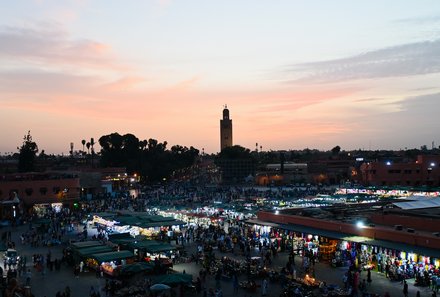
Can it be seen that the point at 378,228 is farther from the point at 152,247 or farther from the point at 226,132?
the point at 226,132

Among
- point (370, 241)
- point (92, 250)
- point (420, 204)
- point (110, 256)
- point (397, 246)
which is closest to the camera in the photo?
point (397, 246)

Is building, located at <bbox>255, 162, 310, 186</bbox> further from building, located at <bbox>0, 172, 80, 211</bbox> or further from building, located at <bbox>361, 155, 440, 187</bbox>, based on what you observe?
building, located at <bbox>0, 172, 80, 211</bbox>

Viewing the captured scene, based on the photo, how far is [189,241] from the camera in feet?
97.3

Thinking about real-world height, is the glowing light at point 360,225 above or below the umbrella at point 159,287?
above

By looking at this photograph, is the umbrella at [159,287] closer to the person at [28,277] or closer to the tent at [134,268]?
the tent at [134,268]

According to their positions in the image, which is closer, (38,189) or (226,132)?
(38,189)

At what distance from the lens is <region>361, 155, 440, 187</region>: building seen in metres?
66.6

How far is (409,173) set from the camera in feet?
224

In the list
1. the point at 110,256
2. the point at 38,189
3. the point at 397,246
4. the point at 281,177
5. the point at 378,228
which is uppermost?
the point at 38,189

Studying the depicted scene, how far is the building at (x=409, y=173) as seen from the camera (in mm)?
66625

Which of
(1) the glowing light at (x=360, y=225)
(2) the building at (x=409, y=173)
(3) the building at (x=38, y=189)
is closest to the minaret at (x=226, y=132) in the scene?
(2) the building at (x=409, y=173)

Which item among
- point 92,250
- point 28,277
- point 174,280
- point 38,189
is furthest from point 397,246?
point 38,189

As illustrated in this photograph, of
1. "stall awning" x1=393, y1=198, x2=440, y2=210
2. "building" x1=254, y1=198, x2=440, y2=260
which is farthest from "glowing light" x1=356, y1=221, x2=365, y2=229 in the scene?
"stall awning" x1=393, y1=198, x2=440, y2=210

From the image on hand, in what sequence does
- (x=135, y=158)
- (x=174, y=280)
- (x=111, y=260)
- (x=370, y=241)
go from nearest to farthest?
(x=174, y=280), (x=111, y=260), (x=370, y=241), (x=135, y=158)
